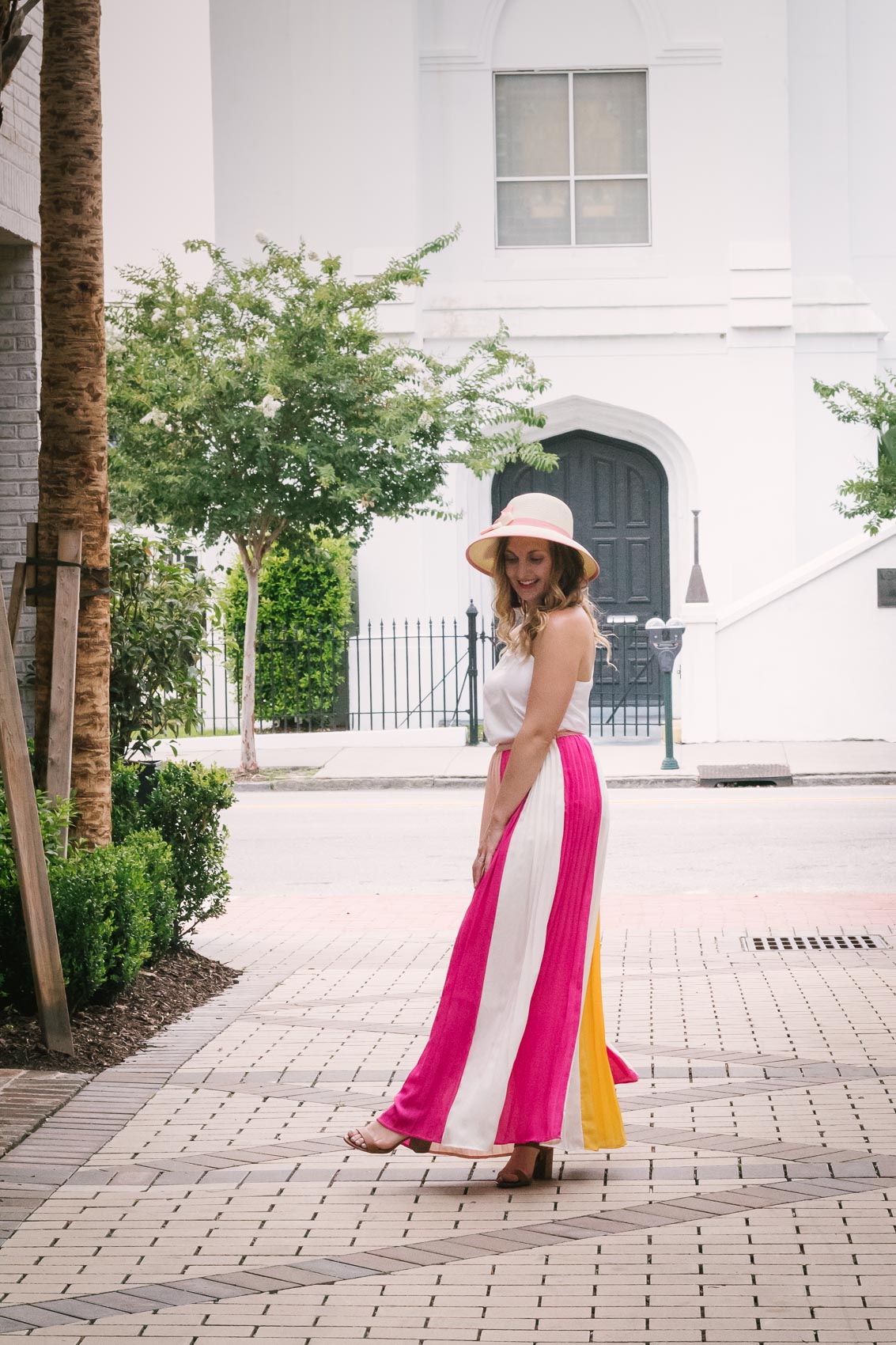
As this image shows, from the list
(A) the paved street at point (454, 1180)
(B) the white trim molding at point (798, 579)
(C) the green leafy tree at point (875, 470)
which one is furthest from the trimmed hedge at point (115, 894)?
(B) the white trim molding at point (798, 579)

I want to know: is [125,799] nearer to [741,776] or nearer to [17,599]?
[17,599]

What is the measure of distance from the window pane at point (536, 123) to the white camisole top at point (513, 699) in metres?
19.7

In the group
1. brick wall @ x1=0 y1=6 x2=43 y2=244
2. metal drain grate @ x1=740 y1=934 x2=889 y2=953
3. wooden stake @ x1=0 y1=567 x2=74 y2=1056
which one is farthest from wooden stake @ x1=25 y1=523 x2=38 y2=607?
metal drain grate @ x1=740 y1=934 x2=889 y2=953

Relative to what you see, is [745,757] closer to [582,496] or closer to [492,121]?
[582,496]

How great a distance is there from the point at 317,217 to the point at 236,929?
16.2 meters

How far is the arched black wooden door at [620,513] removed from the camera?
23.8 metres

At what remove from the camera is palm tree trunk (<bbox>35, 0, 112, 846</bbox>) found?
727cm

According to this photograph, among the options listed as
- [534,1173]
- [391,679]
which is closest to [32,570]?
[534,1173]

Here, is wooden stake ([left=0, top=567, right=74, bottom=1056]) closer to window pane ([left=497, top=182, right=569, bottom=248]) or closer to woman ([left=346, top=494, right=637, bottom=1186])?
woman ([left=346, top=494, right=637, bottom=1186])

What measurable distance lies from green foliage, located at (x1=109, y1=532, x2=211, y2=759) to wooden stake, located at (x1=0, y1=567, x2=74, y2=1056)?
2.18 meters

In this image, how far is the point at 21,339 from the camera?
946cm

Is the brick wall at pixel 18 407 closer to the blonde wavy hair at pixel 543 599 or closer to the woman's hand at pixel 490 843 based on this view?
the blonde wavy hair at pixel 543 599

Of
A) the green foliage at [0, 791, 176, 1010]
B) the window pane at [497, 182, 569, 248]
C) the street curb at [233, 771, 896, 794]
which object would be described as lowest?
the street curb at [233, 771, 896, 794]

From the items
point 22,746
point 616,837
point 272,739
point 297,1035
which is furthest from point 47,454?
point 272,739
